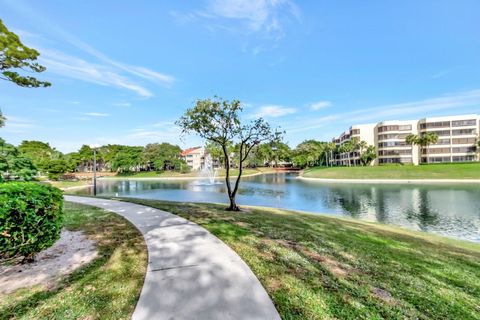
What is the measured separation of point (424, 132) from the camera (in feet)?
222

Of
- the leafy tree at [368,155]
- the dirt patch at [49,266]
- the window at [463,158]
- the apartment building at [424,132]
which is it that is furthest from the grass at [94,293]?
the window at [463,158]

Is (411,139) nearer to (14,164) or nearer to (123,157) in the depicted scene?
(14,164)

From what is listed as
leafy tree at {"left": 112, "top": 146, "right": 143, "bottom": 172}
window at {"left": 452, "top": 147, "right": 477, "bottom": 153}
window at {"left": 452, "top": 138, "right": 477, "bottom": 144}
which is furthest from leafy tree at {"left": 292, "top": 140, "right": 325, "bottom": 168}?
leafy tree at {"left": 112, "top": 146, "right": 143, "bottom": 172}

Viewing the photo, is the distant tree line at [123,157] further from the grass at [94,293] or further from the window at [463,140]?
the window at [463,140]

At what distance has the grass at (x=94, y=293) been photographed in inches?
134

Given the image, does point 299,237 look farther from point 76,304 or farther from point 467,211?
point 467,211

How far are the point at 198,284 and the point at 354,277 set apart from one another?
3100 millimetres

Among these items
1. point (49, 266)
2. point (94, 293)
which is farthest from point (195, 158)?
point (94, 293)

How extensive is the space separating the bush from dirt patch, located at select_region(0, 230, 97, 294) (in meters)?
0.31

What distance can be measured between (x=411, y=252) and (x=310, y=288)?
17.6 ft

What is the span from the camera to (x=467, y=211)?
61.9ft

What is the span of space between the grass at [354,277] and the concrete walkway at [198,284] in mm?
314

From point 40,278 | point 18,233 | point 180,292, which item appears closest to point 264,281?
point 180,292

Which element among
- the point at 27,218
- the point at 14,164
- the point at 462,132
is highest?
the point at 462,132
